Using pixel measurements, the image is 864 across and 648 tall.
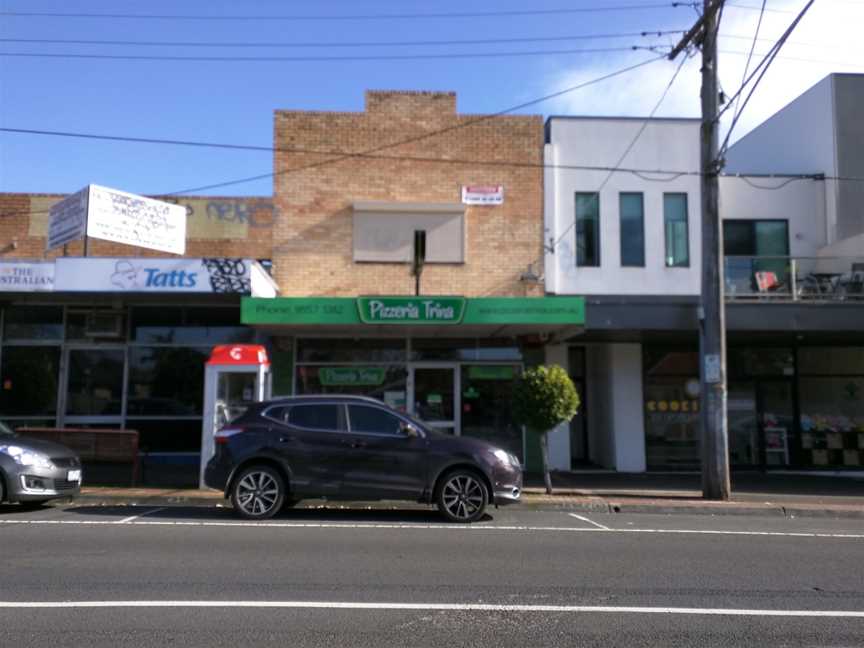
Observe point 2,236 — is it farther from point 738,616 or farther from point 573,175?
point 738,616

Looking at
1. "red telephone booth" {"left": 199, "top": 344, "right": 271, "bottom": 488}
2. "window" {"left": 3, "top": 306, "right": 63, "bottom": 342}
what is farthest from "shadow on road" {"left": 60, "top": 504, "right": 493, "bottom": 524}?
"window" {"left": 3, "top": 306, "right": 63, "bottom": 342}

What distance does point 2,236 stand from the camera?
1680 centimetres

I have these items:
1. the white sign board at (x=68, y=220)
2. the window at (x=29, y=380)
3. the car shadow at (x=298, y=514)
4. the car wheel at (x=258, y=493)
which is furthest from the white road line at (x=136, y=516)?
the window at (x=29, y=380)

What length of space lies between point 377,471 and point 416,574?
331 cm

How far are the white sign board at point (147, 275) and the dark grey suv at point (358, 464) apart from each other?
159 inches

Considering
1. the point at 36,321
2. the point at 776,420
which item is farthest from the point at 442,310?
the point at 36,321

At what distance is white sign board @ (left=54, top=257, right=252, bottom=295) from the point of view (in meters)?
13.7

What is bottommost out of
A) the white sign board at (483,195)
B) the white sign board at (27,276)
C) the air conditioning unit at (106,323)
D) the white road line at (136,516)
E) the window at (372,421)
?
the white road line at (136,516)

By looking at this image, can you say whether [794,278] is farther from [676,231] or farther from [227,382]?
[227,382]

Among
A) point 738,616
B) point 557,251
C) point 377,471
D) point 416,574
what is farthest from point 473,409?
point 738,616

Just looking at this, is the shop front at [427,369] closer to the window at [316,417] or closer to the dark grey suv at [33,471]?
the window at [316,417]

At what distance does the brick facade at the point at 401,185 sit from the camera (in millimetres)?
16328

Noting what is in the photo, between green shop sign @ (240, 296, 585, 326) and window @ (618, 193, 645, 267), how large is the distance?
11.1ft

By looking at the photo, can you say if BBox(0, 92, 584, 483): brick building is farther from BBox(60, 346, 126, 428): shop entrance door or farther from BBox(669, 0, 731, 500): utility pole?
BBox(669, 0, 731, 500): utility pole
